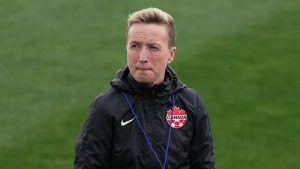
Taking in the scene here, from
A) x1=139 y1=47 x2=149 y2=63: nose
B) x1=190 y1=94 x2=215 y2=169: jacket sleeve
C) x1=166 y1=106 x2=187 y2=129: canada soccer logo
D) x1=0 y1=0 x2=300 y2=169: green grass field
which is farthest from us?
x1=0 y1=0 x2=300 y2=169: green grass field

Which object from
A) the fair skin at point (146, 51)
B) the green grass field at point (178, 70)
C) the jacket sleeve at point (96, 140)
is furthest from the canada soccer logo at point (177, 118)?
the green grass field at point (178, 70)

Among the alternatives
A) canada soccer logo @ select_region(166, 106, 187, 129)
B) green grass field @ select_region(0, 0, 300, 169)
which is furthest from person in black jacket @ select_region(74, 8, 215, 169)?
green grass field @ select_region(0, 0, 300, 169)

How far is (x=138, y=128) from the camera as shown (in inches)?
153

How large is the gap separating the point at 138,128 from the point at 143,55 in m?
0.42

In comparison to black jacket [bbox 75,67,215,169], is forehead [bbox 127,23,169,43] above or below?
above

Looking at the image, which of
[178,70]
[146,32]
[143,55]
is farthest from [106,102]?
[178,70]

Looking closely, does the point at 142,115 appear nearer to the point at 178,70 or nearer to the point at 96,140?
the point at 96,140

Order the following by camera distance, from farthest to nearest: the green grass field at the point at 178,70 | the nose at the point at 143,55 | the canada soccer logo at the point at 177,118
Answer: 1. the green grass field at the point at 178,70
2. the canada soccer logo at the point at 177,118
3. the nose at the point at 143,55

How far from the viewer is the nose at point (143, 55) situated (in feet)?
12.5

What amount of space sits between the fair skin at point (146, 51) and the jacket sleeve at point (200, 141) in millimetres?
352

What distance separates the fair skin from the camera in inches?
152

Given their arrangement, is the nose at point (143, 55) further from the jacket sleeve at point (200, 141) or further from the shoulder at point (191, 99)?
the jacket sleeve at point (200, 141)

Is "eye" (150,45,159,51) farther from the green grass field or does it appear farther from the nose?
the green grass field

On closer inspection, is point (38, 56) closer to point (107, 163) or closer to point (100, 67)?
point (100, 67)
